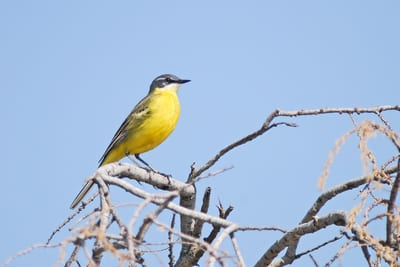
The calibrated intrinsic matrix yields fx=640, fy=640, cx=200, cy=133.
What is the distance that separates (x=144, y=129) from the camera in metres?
9.30

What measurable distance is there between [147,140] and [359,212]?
6.09 m

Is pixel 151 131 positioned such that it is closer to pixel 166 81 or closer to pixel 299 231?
pixel 166 81

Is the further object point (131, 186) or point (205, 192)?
point (205, 192)

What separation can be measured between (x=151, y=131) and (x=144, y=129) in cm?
11

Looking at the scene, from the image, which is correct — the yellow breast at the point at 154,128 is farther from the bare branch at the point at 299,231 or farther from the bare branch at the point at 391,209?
the bare branch at the point at 391,209

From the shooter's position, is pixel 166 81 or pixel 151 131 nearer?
pixel 151 131

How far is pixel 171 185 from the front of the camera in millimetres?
6441

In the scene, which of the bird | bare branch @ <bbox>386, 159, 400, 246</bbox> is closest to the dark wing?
the bird

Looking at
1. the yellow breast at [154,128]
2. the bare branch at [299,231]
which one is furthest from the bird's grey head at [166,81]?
the bare branch at [299,231]

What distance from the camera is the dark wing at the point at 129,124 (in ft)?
30.9

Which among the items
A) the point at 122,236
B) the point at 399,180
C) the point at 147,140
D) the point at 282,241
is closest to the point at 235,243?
the point at 122,236

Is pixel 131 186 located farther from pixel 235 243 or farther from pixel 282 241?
pixel 282 241

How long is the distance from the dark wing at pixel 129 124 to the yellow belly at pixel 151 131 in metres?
0.04

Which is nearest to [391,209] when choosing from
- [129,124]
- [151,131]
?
[151,131]
